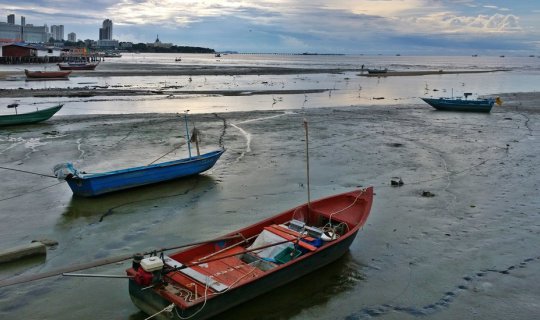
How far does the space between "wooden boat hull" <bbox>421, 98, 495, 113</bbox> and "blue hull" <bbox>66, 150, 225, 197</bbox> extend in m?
24.5

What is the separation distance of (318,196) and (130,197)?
5720mm

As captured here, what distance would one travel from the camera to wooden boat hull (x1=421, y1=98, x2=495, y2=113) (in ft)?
114

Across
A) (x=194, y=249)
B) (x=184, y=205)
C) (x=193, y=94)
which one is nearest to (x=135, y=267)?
(x=194, y=249)

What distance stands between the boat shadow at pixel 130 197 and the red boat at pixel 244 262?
16.5ft

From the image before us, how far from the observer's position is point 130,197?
47.6 ft

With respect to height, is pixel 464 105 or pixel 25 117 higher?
pixel 464 105

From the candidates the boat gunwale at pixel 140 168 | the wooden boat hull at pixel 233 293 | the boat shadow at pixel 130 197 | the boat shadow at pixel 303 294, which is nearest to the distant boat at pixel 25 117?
the boat shadow at pixel 130 197

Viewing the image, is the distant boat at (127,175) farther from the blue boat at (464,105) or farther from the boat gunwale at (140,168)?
the blue boat at (464,105)

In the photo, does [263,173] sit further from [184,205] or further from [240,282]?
[240,282]

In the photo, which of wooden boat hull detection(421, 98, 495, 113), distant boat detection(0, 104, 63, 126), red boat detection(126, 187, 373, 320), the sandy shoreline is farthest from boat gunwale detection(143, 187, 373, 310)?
wooden boat hull detection(421, 98, 495, 113)

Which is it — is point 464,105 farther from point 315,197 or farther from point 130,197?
point 130,197

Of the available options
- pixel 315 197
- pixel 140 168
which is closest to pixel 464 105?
pixel 315 197

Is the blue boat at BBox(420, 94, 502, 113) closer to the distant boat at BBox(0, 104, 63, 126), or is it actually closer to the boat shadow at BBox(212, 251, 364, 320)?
the distant boat at BBox(0, 104, 63, 126)

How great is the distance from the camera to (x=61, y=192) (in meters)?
14.8
